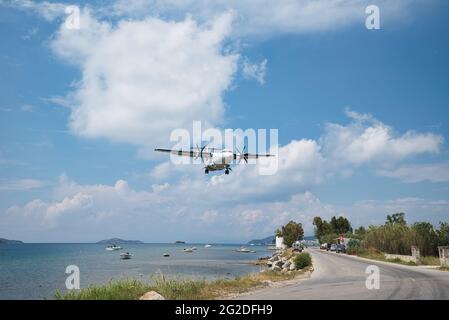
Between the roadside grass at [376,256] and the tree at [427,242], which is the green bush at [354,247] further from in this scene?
the tree at [427,242]

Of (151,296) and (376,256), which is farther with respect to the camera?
(376,256)

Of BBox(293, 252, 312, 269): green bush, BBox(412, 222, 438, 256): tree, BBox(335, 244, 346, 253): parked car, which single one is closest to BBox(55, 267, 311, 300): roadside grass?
BBox(293, 252, 312, 269): green bush

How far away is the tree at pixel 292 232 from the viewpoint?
489ft

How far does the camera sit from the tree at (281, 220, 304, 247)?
489ft

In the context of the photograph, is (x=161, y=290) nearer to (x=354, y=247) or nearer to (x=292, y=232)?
(x=354, y=247)

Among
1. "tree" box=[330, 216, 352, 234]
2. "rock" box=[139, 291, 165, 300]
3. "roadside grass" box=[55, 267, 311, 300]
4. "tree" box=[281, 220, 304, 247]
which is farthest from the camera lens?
"tree" box=[330, 216, 352, 234]

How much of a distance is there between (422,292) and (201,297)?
1196 cm

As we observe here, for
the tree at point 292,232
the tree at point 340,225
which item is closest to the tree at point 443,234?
the tree at point 292,232

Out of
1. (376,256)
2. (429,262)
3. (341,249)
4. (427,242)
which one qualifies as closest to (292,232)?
(341,249)

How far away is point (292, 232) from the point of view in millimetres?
149125

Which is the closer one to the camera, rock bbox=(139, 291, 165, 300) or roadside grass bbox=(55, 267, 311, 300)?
rock bbox=(139, 291, 165, 300)

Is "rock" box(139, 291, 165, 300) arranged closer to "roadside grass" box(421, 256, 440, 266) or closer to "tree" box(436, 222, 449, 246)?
"roadside grass" box(421, 256, 440, 266)
